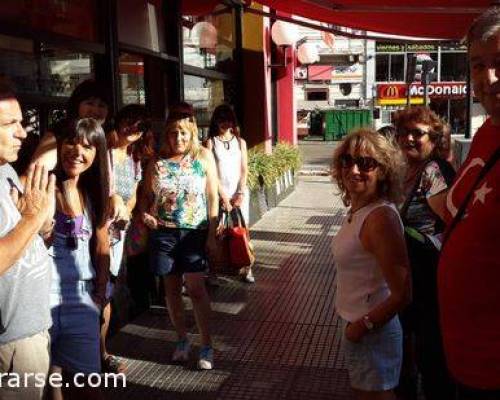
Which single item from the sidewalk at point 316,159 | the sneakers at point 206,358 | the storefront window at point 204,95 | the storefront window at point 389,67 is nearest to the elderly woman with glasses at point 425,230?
the sneakers at point 206,358

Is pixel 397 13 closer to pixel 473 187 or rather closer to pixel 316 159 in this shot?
pixel 473 187

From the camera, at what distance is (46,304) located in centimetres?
233

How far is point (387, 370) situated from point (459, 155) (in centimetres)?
429

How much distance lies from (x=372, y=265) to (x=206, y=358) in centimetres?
200

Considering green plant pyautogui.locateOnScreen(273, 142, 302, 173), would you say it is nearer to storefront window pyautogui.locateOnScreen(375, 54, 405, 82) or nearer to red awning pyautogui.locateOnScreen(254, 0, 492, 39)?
red awning pyautogui.locateOnScreen(254, 0, 492, 39)

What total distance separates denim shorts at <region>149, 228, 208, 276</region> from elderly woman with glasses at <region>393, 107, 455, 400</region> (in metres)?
1.43

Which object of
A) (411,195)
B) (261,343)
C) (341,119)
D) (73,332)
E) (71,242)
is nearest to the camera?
(73,332)

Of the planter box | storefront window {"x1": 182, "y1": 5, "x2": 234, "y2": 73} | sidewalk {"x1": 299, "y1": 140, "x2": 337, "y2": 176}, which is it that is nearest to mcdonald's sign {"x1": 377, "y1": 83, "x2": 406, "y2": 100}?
sidewalk {"x1": 299, "y1": 140, "x2": 337, "y2": 176}

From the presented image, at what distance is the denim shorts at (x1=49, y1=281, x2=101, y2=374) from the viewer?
2.73 m

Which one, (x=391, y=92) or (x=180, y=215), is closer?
(x=180, y=215)

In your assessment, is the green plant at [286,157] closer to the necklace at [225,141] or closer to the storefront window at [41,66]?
the necklace at [225,141]

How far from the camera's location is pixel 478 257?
171 cm

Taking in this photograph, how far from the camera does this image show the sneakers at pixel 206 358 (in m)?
4.02

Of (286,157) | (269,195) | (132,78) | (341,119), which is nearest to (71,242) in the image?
(132,78)
